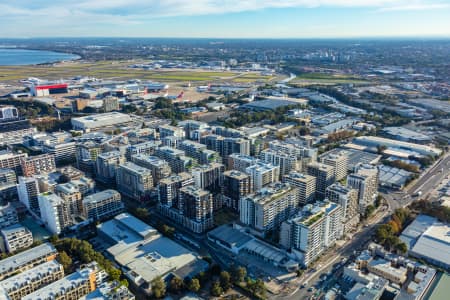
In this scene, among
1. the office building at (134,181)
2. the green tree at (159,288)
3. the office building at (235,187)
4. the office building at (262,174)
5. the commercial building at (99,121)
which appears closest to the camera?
the green tree at (159,288)

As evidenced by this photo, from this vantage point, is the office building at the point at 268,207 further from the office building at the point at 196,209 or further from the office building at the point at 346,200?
the office building at the point at 346,200

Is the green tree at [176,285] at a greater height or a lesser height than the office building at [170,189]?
lesser

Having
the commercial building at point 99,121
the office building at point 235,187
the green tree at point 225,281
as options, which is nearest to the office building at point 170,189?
the office building at point 235,187

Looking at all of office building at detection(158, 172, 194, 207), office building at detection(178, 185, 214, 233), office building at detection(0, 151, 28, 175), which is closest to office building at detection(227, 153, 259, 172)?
office building at detection(158, 172, 194, 207)

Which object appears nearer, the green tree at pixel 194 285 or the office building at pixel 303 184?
the green tree at pixel 194 285

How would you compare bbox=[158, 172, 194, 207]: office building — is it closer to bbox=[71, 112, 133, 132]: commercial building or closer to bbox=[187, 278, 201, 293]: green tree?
bbox=[187, 278, 201, 293]: green tree

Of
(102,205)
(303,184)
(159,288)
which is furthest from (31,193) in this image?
(303,184)
